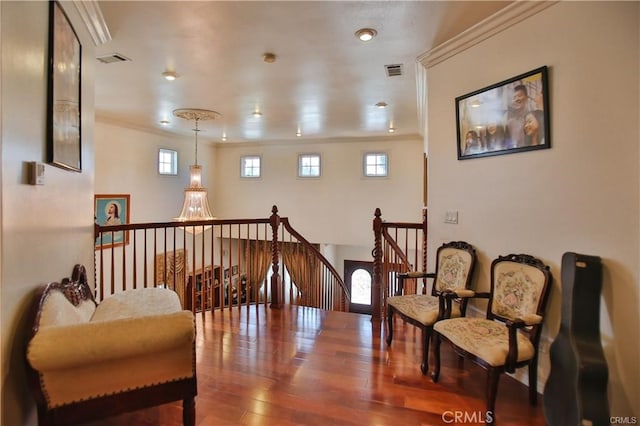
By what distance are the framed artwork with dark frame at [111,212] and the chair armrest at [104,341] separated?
476 centimetres

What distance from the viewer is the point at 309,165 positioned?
7.92 meters

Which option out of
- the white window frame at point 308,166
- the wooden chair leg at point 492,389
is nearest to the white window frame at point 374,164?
the white window frame at point 308,166

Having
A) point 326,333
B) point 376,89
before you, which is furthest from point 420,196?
point 326,333

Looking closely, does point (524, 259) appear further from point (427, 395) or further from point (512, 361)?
point (427, 395)

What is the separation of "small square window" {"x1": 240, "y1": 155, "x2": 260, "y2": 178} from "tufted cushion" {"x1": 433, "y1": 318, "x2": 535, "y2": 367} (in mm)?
6792

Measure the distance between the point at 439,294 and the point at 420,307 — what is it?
0.64 feet

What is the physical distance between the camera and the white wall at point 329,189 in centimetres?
719

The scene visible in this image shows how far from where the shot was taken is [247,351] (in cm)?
275

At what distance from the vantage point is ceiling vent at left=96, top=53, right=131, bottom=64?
10.1ft

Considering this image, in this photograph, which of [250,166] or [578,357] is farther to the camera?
[250,166]

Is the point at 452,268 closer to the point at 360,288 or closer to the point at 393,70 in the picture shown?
the point at 393,70

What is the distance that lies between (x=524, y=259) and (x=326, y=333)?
184cm

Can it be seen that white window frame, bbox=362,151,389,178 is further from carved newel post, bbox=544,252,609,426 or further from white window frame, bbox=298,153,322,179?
carved newel post, bbox=544,252,609,426
